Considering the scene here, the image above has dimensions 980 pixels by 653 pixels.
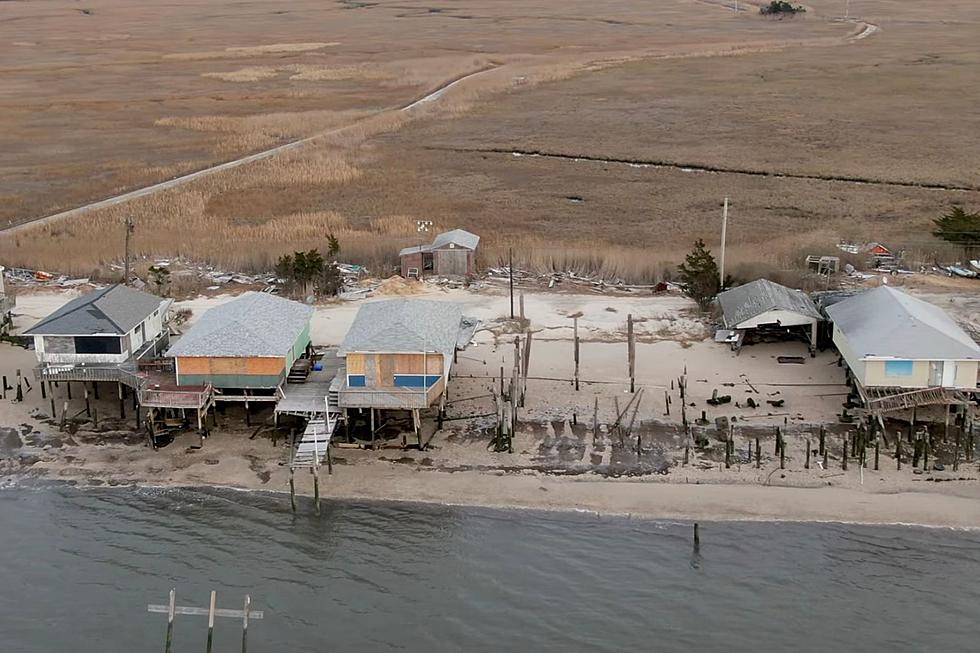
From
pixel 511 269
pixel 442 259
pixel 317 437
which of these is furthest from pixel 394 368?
pixel 442 259

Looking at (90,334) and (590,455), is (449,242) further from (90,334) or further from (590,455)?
(590,455)

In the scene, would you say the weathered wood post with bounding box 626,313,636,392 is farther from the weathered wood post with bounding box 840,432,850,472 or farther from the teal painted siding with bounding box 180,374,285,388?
the teal painted siding with bounding box 180,374,285,388

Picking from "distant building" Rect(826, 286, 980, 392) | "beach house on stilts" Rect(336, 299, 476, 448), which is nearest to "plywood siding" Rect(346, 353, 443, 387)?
"beach house on stilts" Rect(336, 299, 476, 448)

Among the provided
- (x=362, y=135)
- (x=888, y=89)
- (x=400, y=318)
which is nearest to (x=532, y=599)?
(x=400, y=318)

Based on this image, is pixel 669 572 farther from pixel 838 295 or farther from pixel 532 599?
pixel 838 295

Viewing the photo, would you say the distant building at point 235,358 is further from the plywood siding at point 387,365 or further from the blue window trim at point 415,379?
the blue window trim at point 415,379
